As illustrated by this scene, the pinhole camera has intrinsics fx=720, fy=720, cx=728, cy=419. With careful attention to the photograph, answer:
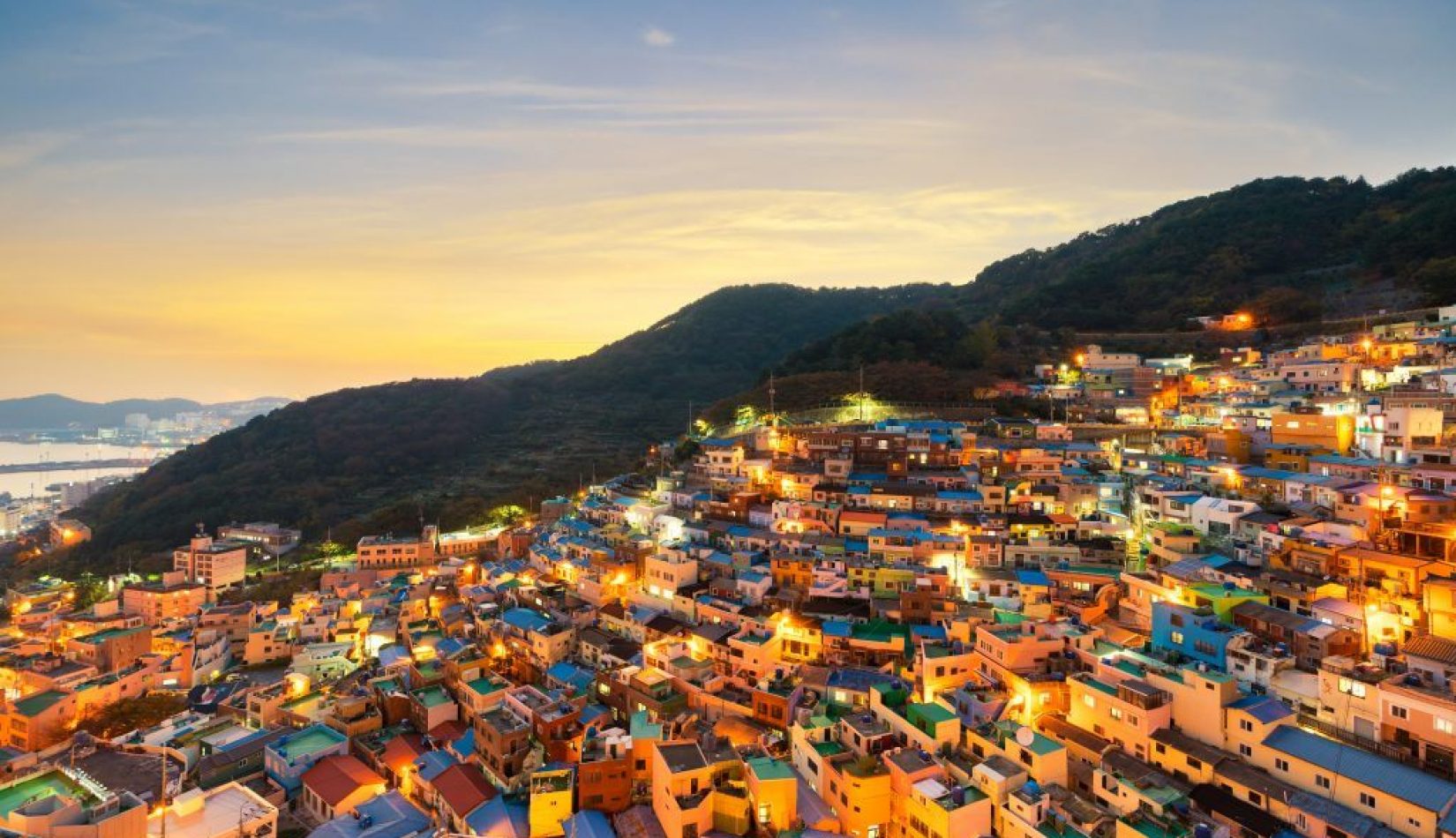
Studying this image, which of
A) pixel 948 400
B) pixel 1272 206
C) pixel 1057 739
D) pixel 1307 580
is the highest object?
pixel 1272 206

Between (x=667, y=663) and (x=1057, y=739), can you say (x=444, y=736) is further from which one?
(x=1057, y=739)

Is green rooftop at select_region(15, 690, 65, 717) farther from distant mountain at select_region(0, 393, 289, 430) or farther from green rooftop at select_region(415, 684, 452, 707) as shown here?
distant mountain at select_region(0, 393, 289, 430)

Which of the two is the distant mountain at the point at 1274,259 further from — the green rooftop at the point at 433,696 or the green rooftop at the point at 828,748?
the green rooftop at the point at 433,696

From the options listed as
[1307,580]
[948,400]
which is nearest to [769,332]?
[948,400]

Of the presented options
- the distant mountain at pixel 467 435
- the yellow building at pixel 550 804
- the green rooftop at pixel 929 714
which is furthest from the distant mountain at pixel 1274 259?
the yellow building at pixel 550 804

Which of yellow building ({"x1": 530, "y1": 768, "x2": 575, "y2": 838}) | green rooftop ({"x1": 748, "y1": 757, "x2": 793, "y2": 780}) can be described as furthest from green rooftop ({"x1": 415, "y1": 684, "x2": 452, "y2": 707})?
green rooftop ({"x1": 748, "y1": 757, "x2": 793, "y2": 780})

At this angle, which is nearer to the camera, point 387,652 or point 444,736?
point 444,736

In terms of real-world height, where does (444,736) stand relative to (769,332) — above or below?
below
